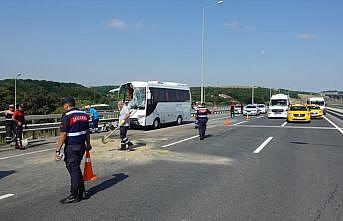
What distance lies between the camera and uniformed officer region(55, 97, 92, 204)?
21.8 ft

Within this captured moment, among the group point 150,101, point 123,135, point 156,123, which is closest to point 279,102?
point 156,123

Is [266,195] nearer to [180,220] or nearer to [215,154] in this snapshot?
[180,220]

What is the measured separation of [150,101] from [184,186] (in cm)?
1651

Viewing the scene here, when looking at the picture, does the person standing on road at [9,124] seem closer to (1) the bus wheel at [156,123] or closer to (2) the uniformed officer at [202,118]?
(2) the uniformed officer at [202,118]

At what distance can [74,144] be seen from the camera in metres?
6.70

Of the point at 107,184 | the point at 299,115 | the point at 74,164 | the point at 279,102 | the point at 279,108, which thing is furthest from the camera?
the point at 279,102

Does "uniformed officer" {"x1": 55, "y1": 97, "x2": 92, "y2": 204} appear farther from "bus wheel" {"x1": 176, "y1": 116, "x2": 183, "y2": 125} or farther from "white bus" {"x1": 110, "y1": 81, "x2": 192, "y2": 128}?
"bus wheel" {"x1": 176, "y1": 116, "x2": 183, "y2": 125}

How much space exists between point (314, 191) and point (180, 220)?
315cm

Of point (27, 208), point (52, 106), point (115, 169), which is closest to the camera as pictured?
point (27, 208)

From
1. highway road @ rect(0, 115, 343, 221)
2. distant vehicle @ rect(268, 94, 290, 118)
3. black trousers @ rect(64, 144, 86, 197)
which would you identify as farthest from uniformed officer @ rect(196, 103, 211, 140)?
distant vehicle @ rect(268, 94, 290, 118)

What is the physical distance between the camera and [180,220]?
18.3ft

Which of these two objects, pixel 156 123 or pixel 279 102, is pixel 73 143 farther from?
pixel 279 102

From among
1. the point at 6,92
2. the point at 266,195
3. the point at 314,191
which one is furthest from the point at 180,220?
the point at 6,92

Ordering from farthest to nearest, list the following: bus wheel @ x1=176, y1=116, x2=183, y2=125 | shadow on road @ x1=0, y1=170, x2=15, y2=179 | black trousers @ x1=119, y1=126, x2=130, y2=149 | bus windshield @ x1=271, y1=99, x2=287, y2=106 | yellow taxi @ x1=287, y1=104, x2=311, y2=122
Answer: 1. bus windshield @ x1=271, y1=99, x2=287, y2=106
2. yellow taxi @ x1=287, y1=104, x2=311, y2=122
3. bus wheel @ x1=176, y1=116, x2=183, y2=125
4. black trousers @ x1=119, y1=126, x2=130, y2=149
5. shadow on road @ x1=0, y1=170, x2=15, y2=179
